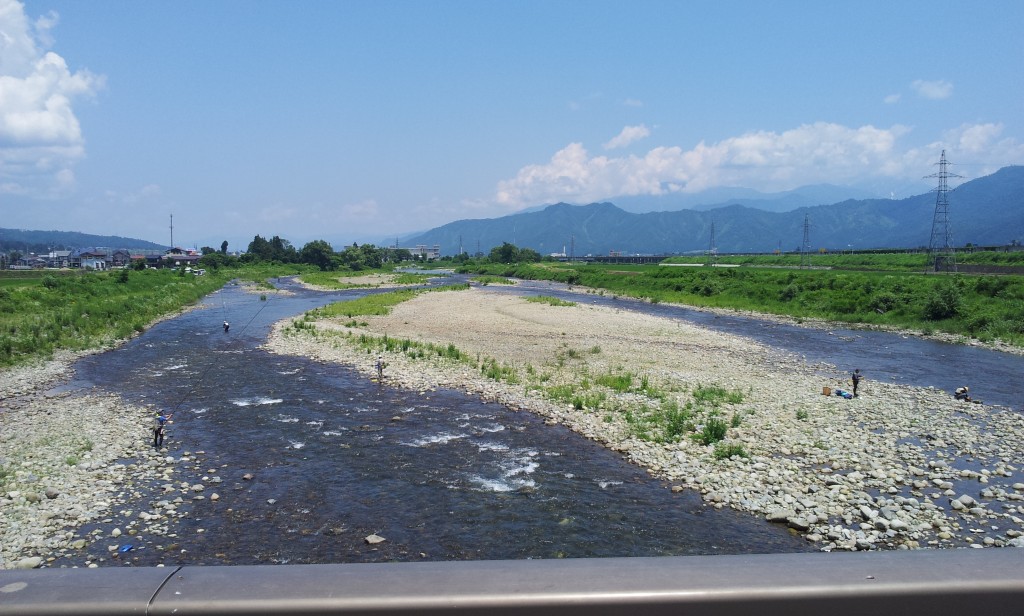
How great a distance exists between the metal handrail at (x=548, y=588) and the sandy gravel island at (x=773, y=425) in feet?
28.9

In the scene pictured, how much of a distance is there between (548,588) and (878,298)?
47163 mm

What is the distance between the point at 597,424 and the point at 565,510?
16.2 ft

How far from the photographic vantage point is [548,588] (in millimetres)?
2012

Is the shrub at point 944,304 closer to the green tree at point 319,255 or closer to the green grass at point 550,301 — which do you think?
the green grass at point 550,301

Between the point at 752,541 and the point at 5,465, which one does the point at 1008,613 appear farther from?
the point at 5,465

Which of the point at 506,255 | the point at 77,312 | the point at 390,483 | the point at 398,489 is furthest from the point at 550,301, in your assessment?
the point at 506,255

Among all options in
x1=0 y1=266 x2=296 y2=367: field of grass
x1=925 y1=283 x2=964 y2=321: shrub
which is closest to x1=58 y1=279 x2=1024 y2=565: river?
x1=0 y1=266 x2=296 y2=367: field of grass

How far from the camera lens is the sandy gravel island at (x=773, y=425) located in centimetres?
1059

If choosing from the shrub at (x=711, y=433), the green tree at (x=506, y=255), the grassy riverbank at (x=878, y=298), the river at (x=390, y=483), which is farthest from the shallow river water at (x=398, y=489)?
the green tree at (x=506, y=255)

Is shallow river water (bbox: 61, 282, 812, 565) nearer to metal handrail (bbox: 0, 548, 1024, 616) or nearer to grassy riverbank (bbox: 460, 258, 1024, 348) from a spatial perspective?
metal handrail (bbox: 0, 548, 1024, 616)

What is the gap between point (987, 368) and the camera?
23984 mm

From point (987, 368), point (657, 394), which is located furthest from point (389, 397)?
point (987, 368)

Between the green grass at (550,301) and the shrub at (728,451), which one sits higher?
the green grass at (550,301)

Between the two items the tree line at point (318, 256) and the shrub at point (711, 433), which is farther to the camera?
the tree line at point (318, 256)
